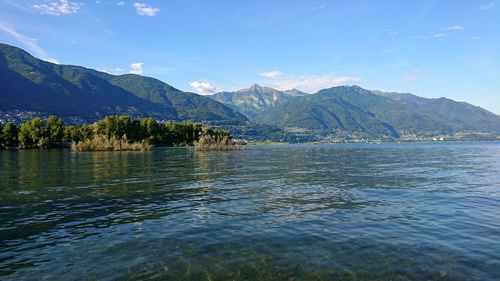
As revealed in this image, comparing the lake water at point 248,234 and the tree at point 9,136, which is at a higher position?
the tree at point 9,136

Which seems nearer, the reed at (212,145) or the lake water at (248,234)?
the lake water at (248,234)

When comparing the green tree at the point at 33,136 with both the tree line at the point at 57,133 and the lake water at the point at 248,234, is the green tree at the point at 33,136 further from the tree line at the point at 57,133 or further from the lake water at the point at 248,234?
the lake water at the point at 248,234

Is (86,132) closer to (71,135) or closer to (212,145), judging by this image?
(71,135)

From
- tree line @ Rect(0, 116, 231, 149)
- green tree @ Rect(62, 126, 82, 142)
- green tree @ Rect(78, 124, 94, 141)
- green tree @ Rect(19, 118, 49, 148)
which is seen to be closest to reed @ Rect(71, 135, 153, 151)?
tree line @ Rect(0, 116, 231, 149)

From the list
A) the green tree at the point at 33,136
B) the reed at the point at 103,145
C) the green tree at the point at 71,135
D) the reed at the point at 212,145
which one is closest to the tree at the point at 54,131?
the green tree at the point at 71,135

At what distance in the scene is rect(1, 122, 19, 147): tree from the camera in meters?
167

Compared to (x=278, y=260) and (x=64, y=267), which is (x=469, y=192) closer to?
(x=278, y=260)

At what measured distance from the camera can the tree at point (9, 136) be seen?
6574 inches

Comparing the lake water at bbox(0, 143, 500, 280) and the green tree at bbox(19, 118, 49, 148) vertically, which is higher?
the green tree at bbox(19, 118, 49, 148)

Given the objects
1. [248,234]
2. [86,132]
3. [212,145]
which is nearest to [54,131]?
[86,132]

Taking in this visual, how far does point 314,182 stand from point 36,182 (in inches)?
1315

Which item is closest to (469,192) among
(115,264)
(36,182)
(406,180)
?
(406,180)

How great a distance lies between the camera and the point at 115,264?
15.8m

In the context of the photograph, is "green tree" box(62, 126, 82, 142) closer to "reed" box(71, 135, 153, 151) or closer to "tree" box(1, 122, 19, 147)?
"tree" box(1, 122, 19, 147)
